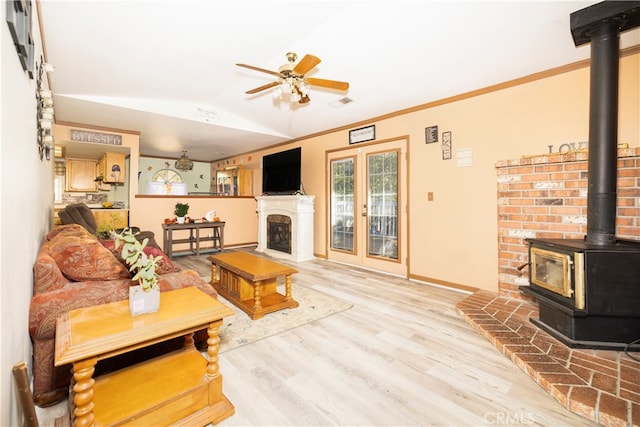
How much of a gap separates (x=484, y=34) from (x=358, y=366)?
3.02m

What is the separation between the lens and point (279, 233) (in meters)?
5.90

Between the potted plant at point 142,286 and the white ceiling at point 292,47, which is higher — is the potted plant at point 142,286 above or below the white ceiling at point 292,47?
below

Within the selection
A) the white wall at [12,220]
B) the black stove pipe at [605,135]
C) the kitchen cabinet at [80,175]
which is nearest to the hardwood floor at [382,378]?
the white wall at [12,220]

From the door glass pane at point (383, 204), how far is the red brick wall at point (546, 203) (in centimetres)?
152

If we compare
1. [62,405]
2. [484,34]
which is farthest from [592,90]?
[62,405]

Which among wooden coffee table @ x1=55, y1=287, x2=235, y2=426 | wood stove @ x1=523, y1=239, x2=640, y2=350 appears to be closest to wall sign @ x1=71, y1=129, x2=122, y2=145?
wooden coffee table @ x1=55, y1=287, x2=235, y2=426

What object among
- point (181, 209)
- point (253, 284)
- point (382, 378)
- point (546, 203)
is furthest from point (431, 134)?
point (181, 209)

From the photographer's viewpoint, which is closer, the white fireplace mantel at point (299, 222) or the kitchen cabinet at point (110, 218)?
the kitchen cabinet at point (110, 218)

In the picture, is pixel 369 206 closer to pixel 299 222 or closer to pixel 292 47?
pixel 299 222

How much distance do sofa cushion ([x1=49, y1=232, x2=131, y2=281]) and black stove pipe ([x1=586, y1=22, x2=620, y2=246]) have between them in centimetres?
354

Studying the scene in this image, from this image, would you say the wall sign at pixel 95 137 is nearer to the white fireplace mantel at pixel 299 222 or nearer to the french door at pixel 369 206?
the white fireplace mantel at pixel 299 222

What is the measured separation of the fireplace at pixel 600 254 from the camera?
197cm

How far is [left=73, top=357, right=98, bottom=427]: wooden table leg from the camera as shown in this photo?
1.14 meters

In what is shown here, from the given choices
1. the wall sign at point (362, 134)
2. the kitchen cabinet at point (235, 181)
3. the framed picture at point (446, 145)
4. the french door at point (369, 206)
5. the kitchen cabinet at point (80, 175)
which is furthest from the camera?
the kitchen cabinet at point (235, 181)
